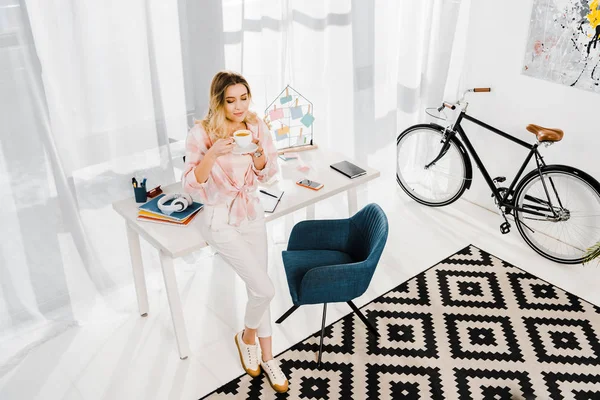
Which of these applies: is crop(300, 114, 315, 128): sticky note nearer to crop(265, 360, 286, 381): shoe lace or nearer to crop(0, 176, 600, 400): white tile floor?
crop(0, 176, 600, 400): white tile floor

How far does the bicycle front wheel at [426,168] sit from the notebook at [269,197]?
60.7 inches

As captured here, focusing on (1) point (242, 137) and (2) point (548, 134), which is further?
(2) point (548, 134)

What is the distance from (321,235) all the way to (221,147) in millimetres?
839

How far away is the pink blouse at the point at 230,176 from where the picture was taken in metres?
2.54

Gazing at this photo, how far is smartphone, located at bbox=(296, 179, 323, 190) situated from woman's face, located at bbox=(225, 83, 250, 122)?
677 mm

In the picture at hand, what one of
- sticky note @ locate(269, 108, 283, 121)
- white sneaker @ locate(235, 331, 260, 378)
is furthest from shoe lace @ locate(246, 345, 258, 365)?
sticky note @ locate(269, 108, 283, 121)

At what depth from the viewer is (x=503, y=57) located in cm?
392

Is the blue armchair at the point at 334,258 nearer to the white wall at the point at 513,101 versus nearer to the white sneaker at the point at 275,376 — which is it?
the white sneaker at the point at 275,376

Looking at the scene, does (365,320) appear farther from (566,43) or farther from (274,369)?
(566,43)

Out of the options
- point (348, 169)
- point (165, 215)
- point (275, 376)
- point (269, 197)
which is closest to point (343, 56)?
point (348, 169)

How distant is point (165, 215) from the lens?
2859 mm

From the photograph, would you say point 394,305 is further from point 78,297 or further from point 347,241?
point 78,297

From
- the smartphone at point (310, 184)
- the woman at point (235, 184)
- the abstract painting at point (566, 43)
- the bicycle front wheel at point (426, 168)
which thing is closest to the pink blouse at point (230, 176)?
the woman at point (235, 184)

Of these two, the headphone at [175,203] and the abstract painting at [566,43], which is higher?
the abstract painting at [566,43]
